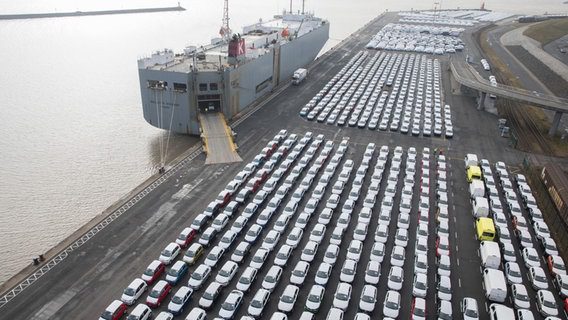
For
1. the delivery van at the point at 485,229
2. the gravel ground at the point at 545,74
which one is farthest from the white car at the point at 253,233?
the gravel ground at the point at 545,74

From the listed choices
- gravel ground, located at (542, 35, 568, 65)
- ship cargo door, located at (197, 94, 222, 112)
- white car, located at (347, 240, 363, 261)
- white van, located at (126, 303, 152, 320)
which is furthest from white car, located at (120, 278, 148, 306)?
gravel ground, located at (542, 35, 568, 65)

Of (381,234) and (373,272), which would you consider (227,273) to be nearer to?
(373,272)

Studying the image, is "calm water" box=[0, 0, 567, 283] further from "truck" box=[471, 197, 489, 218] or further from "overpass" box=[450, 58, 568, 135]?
"overpass" box=[450, 58, 568, 135]

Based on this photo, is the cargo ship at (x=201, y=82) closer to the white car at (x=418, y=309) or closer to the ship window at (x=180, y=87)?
the ship window at (x=180, y=87)

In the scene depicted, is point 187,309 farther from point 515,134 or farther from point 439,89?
point 439,89

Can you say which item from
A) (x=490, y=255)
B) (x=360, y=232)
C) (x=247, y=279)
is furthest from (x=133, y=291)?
(x=490, y=255)

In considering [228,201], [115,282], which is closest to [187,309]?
[115,282]
